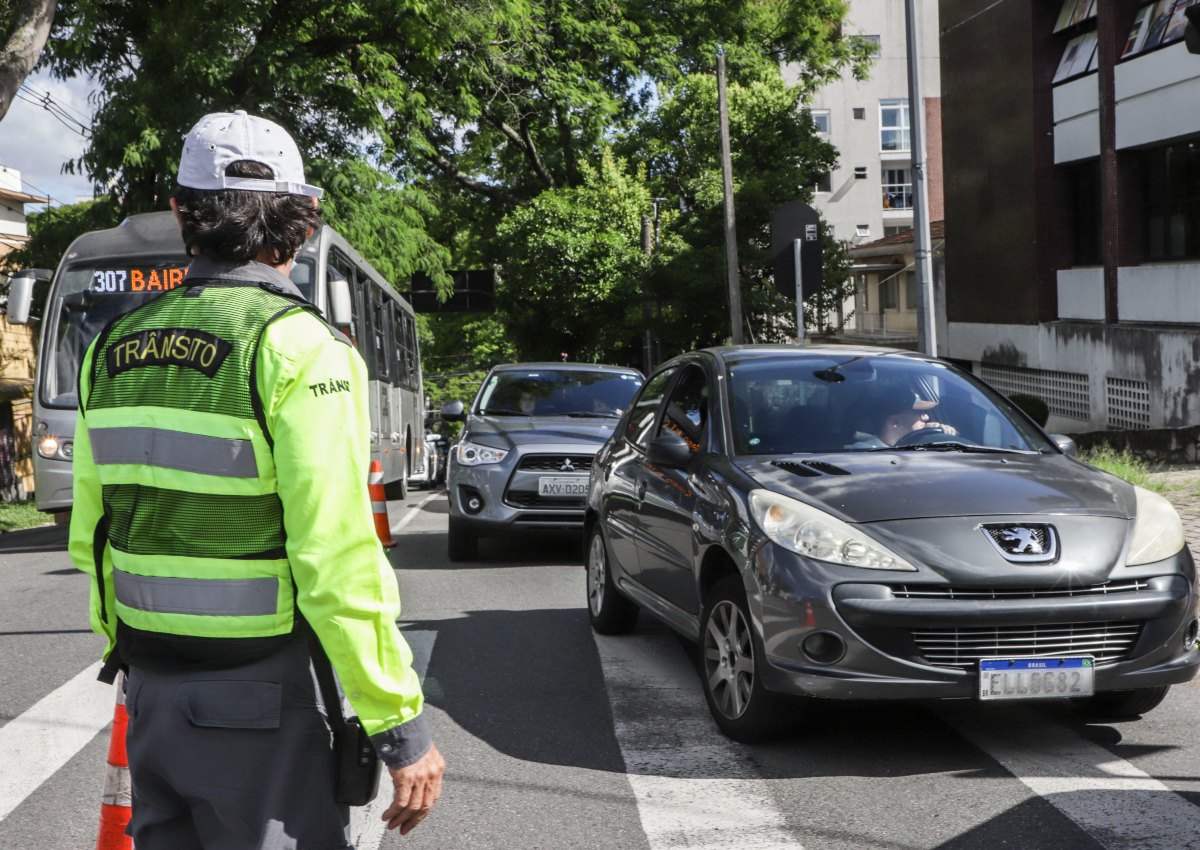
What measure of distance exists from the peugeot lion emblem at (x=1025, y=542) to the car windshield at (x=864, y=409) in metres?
1.13

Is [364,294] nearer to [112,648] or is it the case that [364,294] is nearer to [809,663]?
[809,663]

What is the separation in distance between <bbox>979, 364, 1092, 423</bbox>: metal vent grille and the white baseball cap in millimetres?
23537

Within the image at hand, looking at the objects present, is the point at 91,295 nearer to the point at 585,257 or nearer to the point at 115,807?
the point at 115,807

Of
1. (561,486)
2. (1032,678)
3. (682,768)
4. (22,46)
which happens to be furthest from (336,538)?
(22,46)

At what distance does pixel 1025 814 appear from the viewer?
→ 450cm

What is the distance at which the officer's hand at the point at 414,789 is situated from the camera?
225 centimetres

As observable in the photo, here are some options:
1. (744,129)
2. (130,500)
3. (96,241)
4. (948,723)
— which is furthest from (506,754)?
(744,129)

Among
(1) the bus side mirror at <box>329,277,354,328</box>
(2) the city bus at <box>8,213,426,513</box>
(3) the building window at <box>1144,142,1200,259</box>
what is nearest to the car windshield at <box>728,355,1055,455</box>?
(1) the bus side mirror at <box>329,277,354,328</box>

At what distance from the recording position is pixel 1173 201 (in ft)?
71.7

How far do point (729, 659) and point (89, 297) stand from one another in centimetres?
954

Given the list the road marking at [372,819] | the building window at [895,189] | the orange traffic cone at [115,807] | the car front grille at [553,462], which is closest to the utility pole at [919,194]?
the car front grille at [553,462]

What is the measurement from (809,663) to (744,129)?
31.7 metres

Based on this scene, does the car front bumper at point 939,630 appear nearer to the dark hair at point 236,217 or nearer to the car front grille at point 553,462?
the dark hair at point 236,217

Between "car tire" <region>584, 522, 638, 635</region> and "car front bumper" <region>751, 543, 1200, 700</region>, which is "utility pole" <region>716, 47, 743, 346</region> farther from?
"car front bumper" <region>751, 543, 1200, 700</region>
